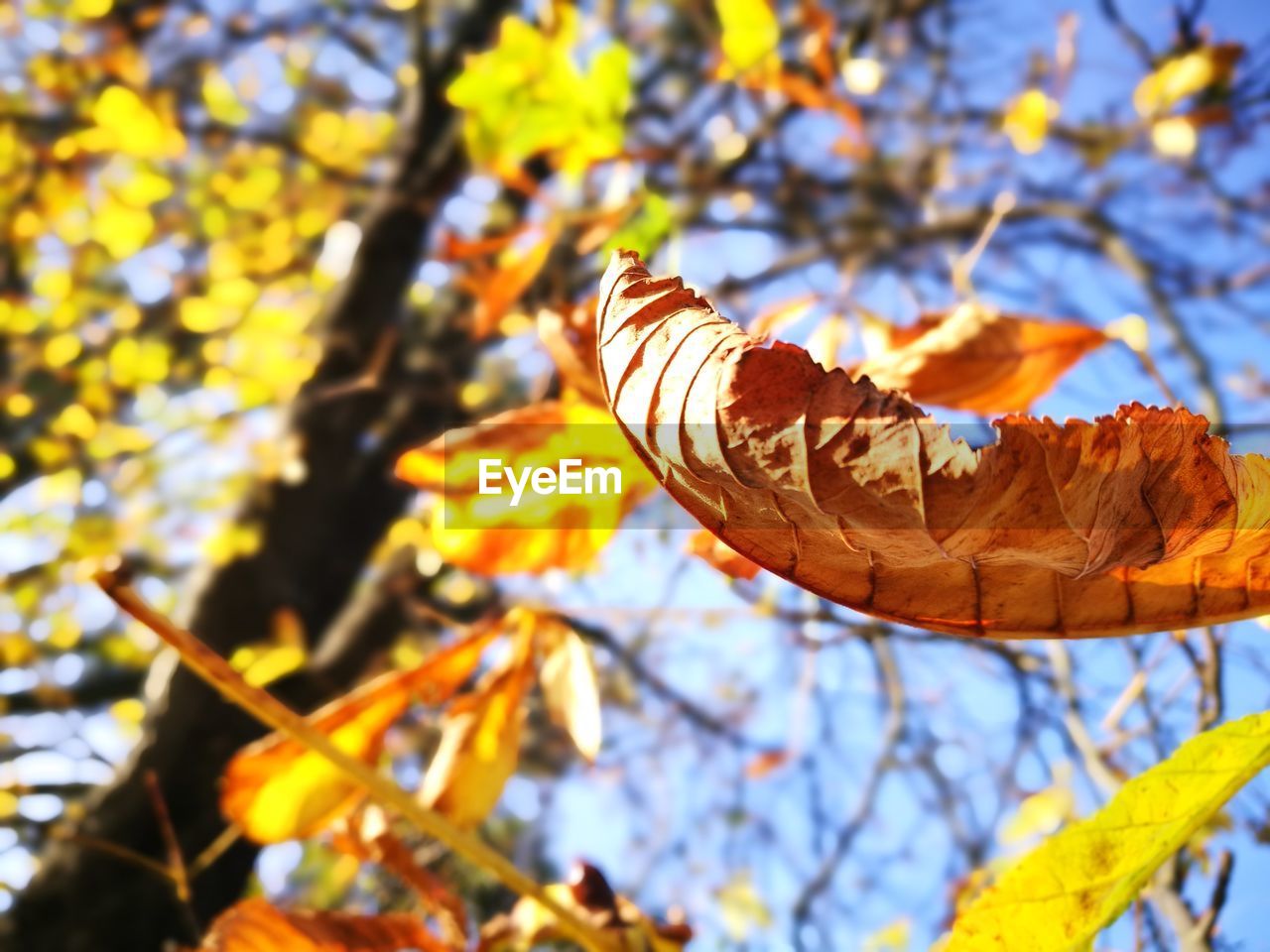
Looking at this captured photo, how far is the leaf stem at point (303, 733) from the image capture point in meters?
0.32

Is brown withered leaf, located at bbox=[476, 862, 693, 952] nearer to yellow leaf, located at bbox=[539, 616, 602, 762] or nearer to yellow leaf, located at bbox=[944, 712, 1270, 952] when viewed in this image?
yellow leaf, located at bbox=[539, 616, 602, 762]

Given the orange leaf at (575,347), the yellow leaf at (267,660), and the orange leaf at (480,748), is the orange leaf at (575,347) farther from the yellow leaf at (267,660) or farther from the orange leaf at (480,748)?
the yellow leaf at (267,660)

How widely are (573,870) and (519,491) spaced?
0.22 meters

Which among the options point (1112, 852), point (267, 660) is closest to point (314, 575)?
point (267, 660)

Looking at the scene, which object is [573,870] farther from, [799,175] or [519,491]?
[799,175]

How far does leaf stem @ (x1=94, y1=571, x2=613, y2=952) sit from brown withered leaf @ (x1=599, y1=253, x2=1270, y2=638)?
0.62ft

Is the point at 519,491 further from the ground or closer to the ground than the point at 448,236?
closer to the ground

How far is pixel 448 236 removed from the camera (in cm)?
99

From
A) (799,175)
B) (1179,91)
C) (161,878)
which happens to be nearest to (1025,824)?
(1179,91)

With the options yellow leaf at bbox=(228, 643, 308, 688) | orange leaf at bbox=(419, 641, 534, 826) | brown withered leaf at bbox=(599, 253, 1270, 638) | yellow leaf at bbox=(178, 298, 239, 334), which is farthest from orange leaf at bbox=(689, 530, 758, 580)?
yellow leaf at bbox=(178, 298, 239, 334)

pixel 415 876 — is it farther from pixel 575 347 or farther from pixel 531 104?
pixel 531 104

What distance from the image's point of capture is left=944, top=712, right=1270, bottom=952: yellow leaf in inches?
9.7

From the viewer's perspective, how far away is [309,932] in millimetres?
488

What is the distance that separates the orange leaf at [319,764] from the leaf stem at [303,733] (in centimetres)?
19
